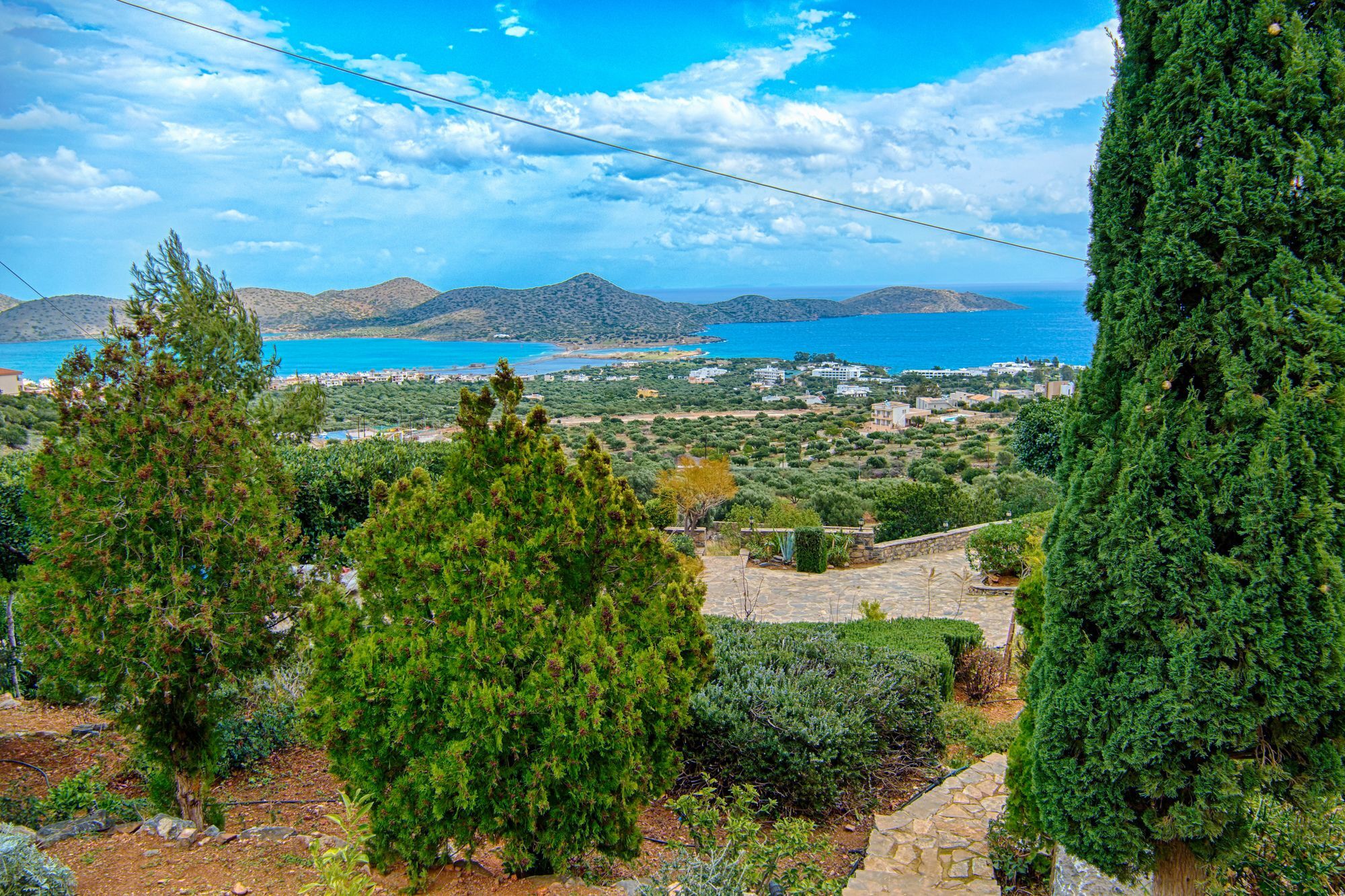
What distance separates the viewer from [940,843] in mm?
4441

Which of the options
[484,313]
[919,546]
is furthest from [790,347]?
[919,546]

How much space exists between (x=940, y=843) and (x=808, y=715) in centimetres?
110

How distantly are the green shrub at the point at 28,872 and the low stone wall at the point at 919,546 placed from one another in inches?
531

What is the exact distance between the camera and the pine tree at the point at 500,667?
3059 millimetres

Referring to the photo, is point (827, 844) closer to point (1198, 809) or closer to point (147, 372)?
point (1198, 809)

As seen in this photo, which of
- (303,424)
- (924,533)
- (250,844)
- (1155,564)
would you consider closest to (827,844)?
(1155,564)

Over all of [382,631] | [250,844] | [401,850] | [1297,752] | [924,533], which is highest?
[382,631]

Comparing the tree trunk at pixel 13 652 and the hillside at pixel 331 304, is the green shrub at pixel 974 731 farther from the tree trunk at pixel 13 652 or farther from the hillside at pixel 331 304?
the hillside at pixel 331 304

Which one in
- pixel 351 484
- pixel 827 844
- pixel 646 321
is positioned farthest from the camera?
pixel 646 321

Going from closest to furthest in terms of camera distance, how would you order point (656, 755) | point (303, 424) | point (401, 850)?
point (401, 850) → point (656, 755) → point (303, 424)

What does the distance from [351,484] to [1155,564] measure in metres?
8.72

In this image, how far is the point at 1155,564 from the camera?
8.77 feet

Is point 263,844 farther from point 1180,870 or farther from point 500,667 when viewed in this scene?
point 1180,870

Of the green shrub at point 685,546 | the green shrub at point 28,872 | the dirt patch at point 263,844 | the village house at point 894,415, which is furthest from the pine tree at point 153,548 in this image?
the village house at point 894,415
